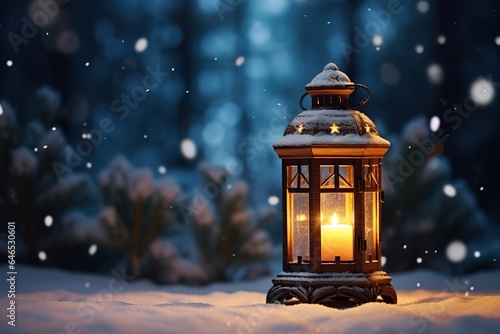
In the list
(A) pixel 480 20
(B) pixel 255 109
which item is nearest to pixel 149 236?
(B) pixel 255 109

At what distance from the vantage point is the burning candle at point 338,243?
22.8ft

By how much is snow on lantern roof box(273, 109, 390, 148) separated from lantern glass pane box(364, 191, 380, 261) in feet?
1.27

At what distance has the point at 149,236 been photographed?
955 cm

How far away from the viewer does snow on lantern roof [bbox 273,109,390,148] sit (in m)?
6.84

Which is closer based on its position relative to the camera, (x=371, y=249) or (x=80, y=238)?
(x=371, y=249)

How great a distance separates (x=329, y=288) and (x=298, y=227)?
1.64 ft

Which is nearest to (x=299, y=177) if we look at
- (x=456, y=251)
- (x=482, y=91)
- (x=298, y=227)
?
(x=298, y=227)

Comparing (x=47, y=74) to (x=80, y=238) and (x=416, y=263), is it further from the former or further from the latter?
(x=416, y=263)

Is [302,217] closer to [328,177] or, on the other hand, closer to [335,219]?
[335,219]

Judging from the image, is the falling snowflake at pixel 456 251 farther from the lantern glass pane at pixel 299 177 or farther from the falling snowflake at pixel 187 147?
the lantern glass pane at pixel 299 177

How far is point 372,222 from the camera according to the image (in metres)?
7.09

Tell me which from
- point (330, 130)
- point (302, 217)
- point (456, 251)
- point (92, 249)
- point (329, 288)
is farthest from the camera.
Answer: point (456, 251)

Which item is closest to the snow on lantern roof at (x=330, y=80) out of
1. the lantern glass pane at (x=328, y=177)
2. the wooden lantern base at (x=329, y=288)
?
the lantern glass pane at (x=328, y=177)

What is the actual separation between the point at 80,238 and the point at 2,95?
4.98ft
